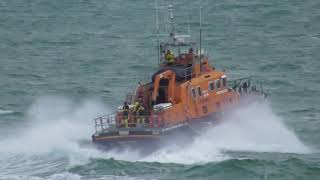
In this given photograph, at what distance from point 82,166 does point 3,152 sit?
191 inches

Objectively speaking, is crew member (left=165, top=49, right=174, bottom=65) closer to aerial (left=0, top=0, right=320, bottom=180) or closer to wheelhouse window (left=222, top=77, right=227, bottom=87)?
aerial (left=0, top=0, right=320, bottom=180)

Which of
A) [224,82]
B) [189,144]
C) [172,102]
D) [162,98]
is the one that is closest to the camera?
[189,144]

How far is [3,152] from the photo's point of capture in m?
40.1

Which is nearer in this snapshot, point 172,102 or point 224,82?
point 172,102

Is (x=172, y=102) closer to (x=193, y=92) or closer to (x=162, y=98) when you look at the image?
(x=162, y=98)

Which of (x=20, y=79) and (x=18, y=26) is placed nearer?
(x=20, y=79)

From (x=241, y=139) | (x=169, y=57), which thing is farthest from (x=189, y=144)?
(x=169, y=57)

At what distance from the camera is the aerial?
3769cm

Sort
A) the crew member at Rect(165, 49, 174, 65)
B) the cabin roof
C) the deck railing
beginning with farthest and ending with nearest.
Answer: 1. the crew member at Rect(165, 49, 174, 65)
2. the cabin roof
3. the deck railing

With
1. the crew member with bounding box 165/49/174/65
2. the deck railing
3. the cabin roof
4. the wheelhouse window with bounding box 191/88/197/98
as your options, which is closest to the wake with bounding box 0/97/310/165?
the deck railing

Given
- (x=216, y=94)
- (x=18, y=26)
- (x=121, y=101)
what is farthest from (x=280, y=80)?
(x=18, y=26)

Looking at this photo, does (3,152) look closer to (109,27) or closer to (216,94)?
(216,94)

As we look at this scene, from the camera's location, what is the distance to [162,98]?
40.6 m

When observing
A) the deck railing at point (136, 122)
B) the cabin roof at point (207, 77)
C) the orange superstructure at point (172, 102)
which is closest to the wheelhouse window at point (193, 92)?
the orange superstructure at point (172, 102)
